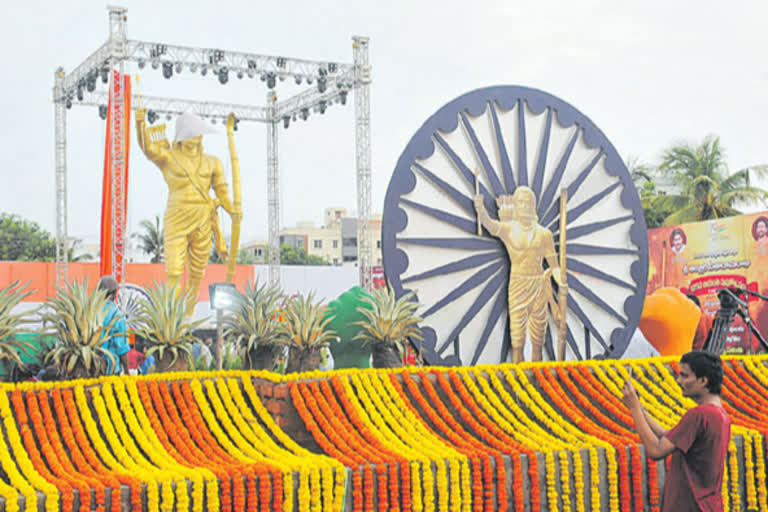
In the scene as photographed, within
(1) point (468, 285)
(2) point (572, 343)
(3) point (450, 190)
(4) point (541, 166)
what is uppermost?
(4) point (541, 166)

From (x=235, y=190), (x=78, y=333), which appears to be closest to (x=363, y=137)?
(x=235, y=190)

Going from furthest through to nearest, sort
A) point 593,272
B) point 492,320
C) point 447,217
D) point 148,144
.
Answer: point 148,144
point 593,272
point 492,320
point 447,217

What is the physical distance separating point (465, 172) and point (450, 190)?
1.22ft

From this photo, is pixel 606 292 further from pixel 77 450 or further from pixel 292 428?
pixel 77 450

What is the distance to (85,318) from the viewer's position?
Answer: 23.1 feet

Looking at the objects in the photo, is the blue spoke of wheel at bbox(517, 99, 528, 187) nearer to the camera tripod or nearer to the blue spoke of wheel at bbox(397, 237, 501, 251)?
the blue spoke of wheel at bbox(397, 237, 501, 251)

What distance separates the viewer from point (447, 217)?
10664 millimetres

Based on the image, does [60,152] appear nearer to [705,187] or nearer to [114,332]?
[114,332]

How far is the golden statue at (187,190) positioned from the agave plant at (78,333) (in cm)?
937

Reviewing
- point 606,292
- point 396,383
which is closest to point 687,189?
point 606,292

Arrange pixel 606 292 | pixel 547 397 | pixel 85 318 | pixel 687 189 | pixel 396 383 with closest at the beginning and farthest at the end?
pixel 85 318
pixel 396 383
pixel 547 397
pixel 606 292
pixel 687 189

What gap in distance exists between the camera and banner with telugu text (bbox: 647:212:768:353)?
2111cm

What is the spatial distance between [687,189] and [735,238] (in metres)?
10.3

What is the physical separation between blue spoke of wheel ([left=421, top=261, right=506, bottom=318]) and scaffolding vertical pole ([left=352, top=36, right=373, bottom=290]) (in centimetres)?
974
